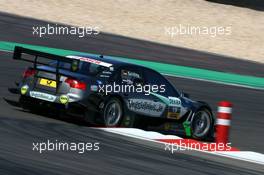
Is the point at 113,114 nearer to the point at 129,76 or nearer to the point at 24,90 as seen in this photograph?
the point at 129,76

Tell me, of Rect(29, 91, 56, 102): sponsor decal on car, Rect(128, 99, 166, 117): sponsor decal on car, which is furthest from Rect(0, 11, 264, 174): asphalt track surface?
Rect(128, 99, 166, 117): sponsor decal on car

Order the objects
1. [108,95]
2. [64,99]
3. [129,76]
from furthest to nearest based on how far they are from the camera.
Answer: [129,76], [108,95], [64,99]

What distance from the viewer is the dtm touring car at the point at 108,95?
13562mm

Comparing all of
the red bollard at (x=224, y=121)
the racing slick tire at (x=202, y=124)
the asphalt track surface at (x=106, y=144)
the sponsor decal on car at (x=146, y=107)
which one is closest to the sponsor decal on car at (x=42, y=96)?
the asphalt track surface at (x=106, y=144)

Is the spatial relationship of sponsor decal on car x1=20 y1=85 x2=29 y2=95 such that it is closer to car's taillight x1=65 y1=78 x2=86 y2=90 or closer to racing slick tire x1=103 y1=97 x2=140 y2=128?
car's taillight x1=65 y1=78 x2=86 y2=90

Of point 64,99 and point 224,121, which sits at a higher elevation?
point 64,99

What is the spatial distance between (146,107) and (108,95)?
1044mm

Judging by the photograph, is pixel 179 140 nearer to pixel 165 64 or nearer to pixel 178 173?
pixel 178 173

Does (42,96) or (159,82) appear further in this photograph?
(159,82)

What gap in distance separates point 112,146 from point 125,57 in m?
12.6

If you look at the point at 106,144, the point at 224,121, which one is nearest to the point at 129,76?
the point at 224,121

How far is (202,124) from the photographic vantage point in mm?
15352

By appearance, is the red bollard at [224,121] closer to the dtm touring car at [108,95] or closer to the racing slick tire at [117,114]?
the dtm touring car at [108,95]

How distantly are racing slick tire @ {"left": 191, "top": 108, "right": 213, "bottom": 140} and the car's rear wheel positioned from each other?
1.78m
